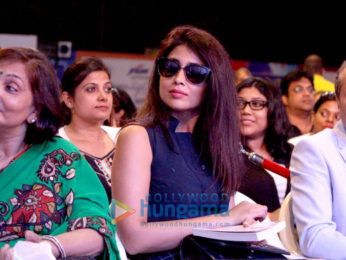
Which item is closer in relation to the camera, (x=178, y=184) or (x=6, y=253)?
(x=6, y=253)

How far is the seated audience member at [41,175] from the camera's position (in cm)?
184

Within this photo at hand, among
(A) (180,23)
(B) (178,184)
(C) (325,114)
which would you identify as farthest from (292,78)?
(A) (180,23)

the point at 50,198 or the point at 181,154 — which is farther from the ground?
the point at 181,154

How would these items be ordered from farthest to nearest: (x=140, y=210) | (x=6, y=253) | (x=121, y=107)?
1. (x=121, y=107)
2. (x=140, y=210)
3. (x=6, y=253)

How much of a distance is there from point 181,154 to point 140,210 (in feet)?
1.12

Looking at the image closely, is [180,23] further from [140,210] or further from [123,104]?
[140,210]

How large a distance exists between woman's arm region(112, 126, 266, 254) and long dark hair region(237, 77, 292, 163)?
186 centimetres

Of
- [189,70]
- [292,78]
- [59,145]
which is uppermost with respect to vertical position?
[292,78]

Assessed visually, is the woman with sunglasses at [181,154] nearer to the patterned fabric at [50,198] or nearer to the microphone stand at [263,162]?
the patterned fabric at [50,198]

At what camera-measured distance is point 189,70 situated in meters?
2.19

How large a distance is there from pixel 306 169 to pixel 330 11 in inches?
348

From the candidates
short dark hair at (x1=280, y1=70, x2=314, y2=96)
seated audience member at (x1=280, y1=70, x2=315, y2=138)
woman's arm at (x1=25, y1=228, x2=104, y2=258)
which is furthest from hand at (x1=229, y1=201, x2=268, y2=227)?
short dark hair at (x1=280, y1=70, x2=314, y2=96)

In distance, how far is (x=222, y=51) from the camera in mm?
2266

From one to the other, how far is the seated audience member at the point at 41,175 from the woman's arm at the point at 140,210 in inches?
3.4
